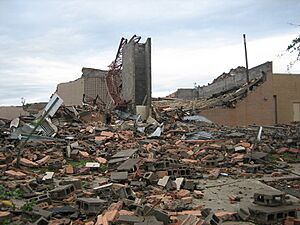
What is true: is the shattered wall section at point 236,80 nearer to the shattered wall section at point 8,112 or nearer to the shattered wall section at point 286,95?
the shattered wall section at point 286,95

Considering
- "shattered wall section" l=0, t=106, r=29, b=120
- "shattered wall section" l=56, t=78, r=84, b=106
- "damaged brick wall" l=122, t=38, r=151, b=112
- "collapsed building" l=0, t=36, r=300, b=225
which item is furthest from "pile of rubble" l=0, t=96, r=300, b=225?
"shattered wall section" l=56, t=78, r=84, b=106

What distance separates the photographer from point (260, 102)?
25219mm

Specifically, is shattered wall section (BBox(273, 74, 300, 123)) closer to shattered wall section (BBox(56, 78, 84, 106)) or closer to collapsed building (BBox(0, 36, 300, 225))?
collapsed building (BBox(0, 36, 300, 225))

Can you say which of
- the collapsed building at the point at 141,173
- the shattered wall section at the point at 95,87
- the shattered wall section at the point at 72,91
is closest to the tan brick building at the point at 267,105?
the collapsed building at the point at 141,173

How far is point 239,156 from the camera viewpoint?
11461 mm

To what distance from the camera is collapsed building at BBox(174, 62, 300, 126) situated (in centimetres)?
2462

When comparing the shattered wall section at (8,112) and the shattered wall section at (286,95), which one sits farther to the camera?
the shattered wall section at (8,112)

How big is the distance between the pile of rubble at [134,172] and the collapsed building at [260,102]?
7.38 m

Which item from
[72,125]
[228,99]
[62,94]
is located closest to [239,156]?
[72,125]

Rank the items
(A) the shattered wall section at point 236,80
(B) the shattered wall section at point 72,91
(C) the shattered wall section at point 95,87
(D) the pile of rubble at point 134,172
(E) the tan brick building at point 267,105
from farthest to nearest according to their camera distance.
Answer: (B) the shattered wall section at point 72,91, (C) the shattered wall section at point 95,87, (A) the shattered wall section at point 236,80, (E) the tan brick building at point 267,105, (D) the pile of rubble at point 134,172

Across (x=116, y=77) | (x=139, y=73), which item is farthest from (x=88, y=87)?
(x=139, y=73)

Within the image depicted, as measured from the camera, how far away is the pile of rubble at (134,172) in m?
5.68

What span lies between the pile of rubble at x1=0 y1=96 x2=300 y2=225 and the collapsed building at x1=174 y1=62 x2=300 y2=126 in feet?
24.2

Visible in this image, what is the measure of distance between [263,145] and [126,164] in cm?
599
